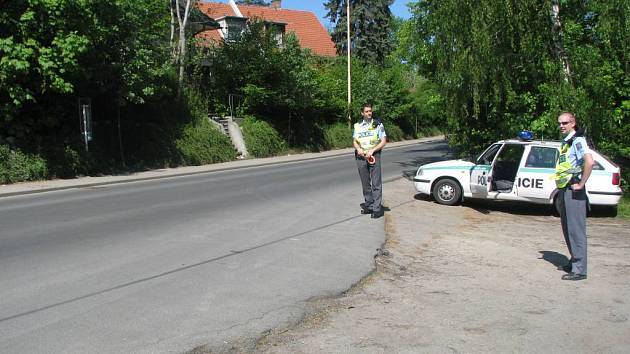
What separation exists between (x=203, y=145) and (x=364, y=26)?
33.0m

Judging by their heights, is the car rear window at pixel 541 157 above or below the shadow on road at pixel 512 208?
above

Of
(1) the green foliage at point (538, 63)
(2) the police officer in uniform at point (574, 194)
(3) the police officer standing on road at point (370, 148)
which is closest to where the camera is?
(2) the police officer in uniform at point (574, 194)

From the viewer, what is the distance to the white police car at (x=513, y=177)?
10.4m

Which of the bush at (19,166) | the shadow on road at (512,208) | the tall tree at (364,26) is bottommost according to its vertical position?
the shadow on road at (512,208)

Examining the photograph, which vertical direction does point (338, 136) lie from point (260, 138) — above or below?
below

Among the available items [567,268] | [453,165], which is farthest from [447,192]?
[567,268]

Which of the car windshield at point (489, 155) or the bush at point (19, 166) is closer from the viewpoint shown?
the car windshield at point (489, 155)

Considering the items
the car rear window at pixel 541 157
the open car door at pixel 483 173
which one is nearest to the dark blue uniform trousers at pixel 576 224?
the car rear window at pixel 541 157

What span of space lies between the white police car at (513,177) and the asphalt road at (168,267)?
6.11ft

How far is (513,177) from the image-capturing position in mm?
11531

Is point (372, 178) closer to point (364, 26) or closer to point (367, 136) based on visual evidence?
point (367, 136)

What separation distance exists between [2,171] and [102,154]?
15.8 ft

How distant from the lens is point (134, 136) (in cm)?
2416

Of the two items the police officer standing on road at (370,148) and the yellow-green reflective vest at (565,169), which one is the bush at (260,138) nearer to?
the police officer standing on road at (370,148)
